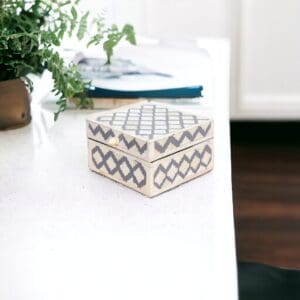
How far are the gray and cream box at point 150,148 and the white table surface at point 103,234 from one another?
0.02 meters

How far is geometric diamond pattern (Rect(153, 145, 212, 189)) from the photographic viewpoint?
79 centimetres

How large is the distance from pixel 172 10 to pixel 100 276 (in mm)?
1766

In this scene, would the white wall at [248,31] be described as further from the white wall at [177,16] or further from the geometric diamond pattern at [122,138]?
the geometric diamond pattern at [122,138]

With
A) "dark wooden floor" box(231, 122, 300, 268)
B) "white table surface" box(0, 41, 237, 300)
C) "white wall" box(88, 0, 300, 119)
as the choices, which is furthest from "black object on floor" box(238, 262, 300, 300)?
"white wall" box(88, 0, 300, 119)

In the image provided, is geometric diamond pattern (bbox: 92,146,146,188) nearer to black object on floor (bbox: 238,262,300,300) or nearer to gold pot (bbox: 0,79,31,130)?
gold pot (bbox: 0,79,31,130)

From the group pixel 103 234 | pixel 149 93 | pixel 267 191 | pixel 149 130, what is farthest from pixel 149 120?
pixel 267 191

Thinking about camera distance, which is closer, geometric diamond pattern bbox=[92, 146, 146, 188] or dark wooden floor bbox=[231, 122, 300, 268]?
geometric diamond pattern bbox=[92, 146, 146, 188]

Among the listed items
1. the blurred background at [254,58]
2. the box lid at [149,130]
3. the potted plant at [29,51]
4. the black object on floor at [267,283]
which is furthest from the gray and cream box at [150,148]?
the blurred background at [254,58]

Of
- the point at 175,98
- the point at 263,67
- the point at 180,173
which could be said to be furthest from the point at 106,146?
the point at 263,67

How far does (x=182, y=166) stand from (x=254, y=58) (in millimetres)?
1583

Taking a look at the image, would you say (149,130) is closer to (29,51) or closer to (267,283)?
(29,51)

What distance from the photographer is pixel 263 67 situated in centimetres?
233

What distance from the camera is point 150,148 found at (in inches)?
30.1

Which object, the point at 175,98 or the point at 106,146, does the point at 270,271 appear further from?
the point at 106,146
